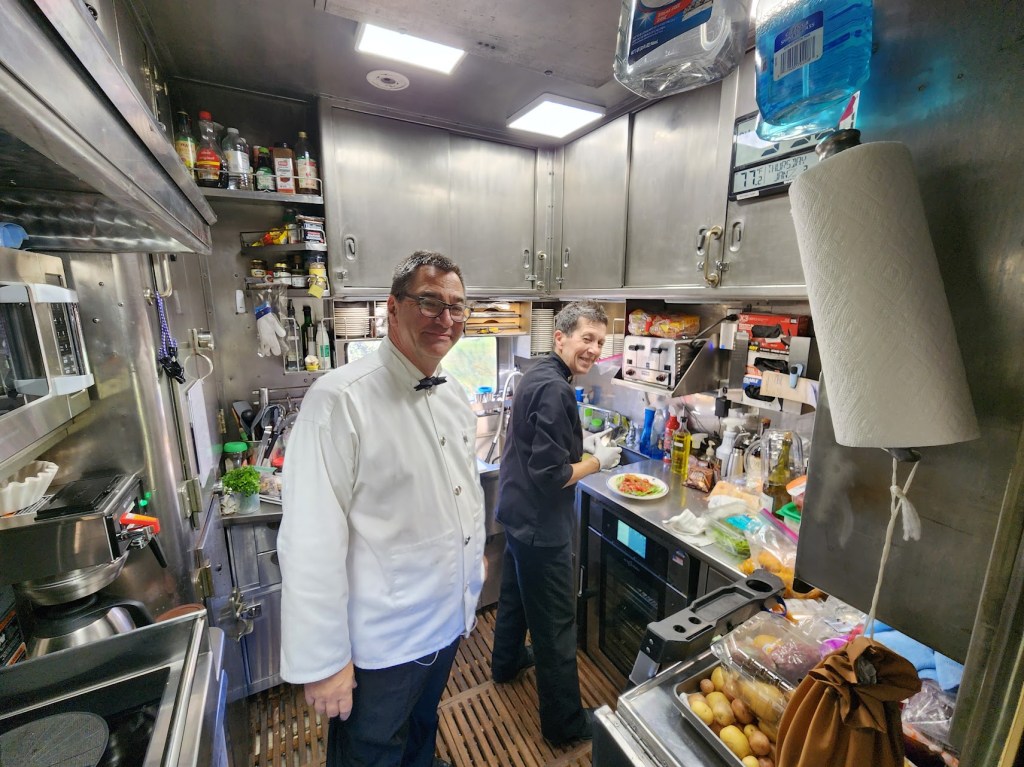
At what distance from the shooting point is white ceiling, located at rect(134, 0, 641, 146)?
3.42 ft

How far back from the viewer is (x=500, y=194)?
2.42m

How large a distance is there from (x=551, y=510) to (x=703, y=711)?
97 cm

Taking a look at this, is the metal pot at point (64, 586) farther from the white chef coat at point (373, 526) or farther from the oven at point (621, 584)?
the oven at point (621, 584)

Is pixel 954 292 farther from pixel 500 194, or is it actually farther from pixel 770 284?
pixel 500 194

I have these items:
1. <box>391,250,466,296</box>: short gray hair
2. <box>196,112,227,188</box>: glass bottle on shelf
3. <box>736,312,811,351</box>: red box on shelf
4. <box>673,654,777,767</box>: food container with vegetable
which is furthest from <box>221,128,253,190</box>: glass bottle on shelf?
<box>673,654,777,767</box>: food container with vegetable

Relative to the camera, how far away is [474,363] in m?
2.87

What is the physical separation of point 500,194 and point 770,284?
1.55 meters

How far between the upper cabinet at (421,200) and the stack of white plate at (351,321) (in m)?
0.14

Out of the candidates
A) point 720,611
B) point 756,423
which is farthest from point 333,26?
point 756,423

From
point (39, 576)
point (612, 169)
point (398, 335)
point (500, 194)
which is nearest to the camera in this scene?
point (39, 576)

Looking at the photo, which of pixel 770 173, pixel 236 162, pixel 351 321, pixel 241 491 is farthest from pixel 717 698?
pixel 236 162

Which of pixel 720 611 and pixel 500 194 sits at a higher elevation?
pixel 500 194

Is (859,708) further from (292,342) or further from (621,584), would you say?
(292,342)

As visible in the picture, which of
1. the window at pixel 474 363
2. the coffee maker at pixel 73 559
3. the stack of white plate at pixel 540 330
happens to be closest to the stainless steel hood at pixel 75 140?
the coffee maker at pixel 73 559
